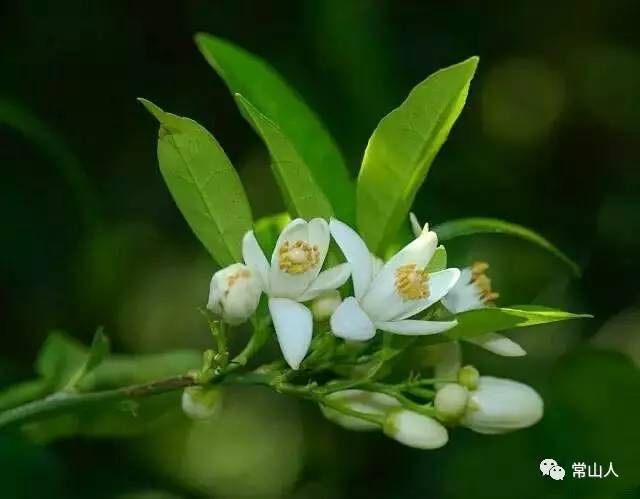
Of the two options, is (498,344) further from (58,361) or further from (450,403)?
(58,361)

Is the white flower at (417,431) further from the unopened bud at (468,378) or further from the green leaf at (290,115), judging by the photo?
the green leaf at (290,115)

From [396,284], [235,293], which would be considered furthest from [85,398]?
[396,284]

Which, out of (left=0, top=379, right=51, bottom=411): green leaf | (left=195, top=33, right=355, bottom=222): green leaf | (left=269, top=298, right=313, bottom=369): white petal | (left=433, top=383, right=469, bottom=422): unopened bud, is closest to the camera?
(left=269, top=298, right=313, bottom=369): white petal

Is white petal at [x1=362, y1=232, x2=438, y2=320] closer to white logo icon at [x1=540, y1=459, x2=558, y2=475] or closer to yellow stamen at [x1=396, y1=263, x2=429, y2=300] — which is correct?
yellow stamen at [x1=396, y1=263, x2=429, y2=300]

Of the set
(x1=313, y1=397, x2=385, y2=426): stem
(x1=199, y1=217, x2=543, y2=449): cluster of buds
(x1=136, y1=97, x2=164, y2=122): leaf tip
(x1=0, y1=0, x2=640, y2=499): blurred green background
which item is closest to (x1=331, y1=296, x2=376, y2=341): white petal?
(x1=199, y1=217, x2=543, y2=449): cluster of buds

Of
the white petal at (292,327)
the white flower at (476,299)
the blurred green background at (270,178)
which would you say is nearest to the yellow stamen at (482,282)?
the white flower at (476,299)
